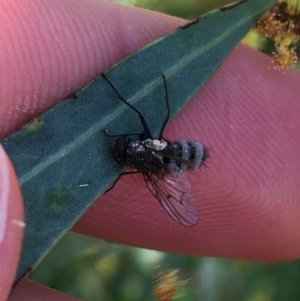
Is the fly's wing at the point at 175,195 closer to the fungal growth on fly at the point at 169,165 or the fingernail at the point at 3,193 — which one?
the fungal growth on fly at the point at 169,165

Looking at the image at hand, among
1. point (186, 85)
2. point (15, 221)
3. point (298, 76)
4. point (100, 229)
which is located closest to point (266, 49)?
point (298, 76)

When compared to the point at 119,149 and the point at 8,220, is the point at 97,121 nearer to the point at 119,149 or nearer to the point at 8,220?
the point at 119,149

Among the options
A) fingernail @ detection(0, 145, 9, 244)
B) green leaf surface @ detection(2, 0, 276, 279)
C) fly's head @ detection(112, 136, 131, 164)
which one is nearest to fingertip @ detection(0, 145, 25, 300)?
fingernail @ detection(0, 145, 9, 244)

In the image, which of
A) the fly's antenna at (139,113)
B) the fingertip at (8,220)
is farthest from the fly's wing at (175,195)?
the fingertip at (8,220)

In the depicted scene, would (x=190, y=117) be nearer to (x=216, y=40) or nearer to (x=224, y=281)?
(x=216, y=40)

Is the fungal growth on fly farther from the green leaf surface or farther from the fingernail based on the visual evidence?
the fingernail

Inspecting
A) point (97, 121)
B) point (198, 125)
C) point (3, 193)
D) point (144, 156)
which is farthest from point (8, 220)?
point (198, 125)

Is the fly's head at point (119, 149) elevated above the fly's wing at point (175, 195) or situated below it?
above
